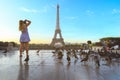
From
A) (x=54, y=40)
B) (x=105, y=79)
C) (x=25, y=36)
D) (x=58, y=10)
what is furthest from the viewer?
(x=58, y=10)

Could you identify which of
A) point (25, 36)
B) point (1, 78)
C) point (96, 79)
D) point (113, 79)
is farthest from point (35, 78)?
point (25, 36)

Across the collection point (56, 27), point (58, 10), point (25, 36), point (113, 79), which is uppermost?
point (58, 10)

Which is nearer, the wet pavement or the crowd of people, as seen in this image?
the wet pavement

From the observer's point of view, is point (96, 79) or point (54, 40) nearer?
point (96, 79)

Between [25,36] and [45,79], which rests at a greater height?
[25,36]

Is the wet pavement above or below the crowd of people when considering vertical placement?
below

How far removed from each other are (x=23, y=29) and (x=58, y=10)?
9957 cm

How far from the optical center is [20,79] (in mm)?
5562

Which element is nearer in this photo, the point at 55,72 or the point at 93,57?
the point at 55,72

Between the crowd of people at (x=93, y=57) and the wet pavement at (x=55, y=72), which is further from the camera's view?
the crowd of people at (x=93, y=57)

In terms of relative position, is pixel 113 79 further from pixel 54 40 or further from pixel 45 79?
pixel 54 40

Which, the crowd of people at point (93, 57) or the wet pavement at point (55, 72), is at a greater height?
the crowd of people at point (93, 57)

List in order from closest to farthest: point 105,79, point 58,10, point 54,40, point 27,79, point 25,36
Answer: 1. point 27,79
2. point 105,79
3. point 25,36
4. point 54,40
5. point 58,10

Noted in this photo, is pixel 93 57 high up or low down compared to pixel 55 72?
up
